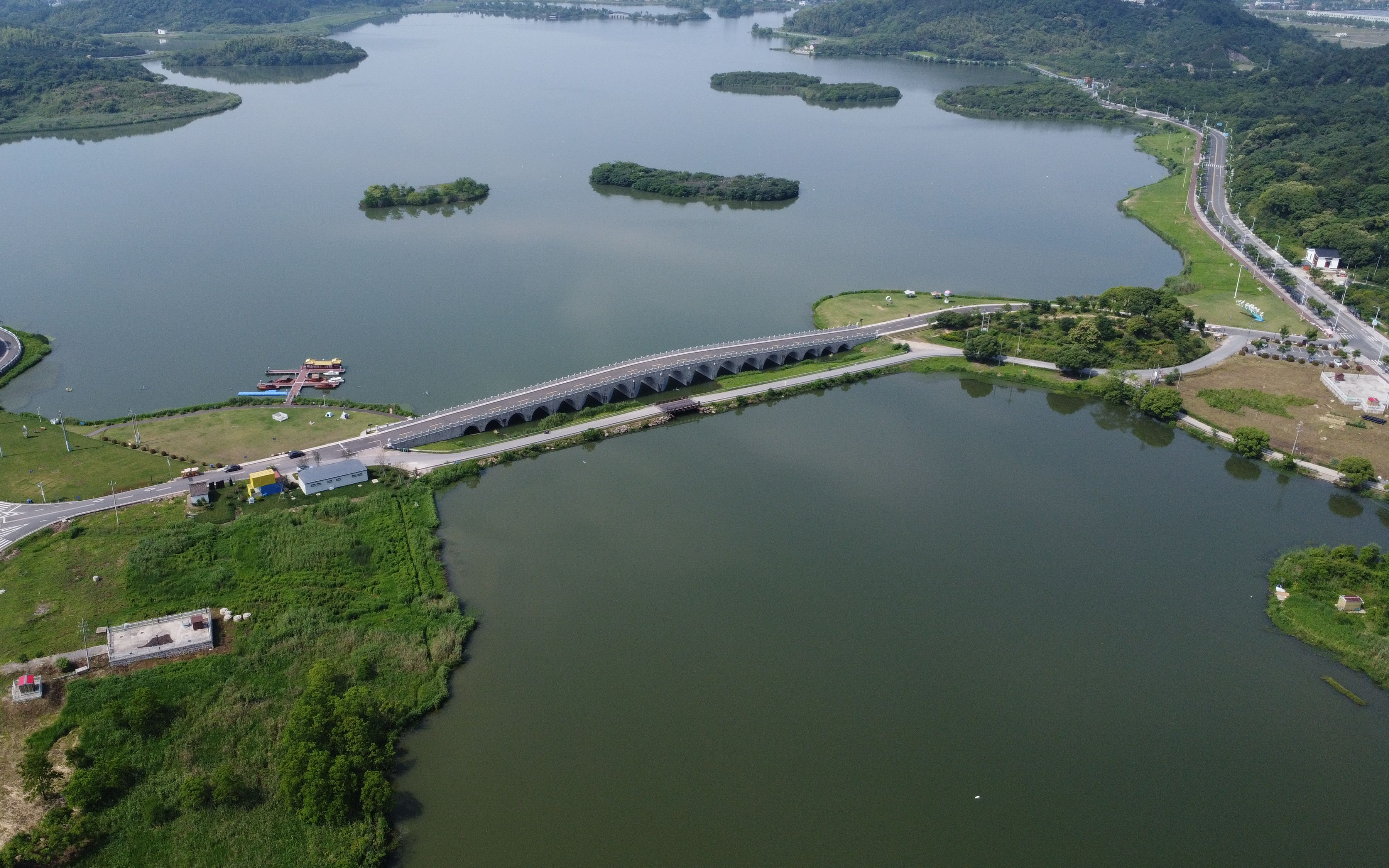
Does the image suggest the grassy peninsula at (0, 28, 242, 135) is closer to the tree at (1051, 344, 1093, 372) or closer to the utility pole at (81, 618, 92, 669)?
the utility pole at (81, 618, 92, 669)

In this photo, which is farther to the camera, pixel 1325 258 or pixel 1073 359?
pixel 1325 258

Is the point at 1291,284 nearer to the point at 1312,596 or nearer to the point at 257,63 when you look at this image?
the point at 1312,596

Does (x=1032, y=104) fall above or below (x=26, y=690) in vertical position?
above

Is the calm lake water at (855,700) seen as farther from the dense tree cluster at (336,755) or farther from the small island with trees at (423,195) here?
the small island with trees at (423,195)

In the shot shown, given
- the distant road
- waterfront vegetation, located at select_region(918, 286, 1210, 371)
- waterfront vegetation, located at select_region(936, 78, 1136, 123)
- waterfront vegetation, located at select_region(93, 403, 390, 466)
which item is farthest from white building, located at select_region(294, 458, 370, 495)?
waterfront vegetation, located at select_region(936, 78, 1136, 123)

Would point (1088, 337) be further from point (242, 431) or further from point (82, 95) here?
point (82, 95)

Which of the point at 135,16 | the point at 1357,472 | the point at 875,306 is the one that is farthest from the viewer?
the point at 135,16

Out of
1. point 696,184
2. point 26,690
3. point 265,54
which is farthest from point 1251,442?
point 265,54
